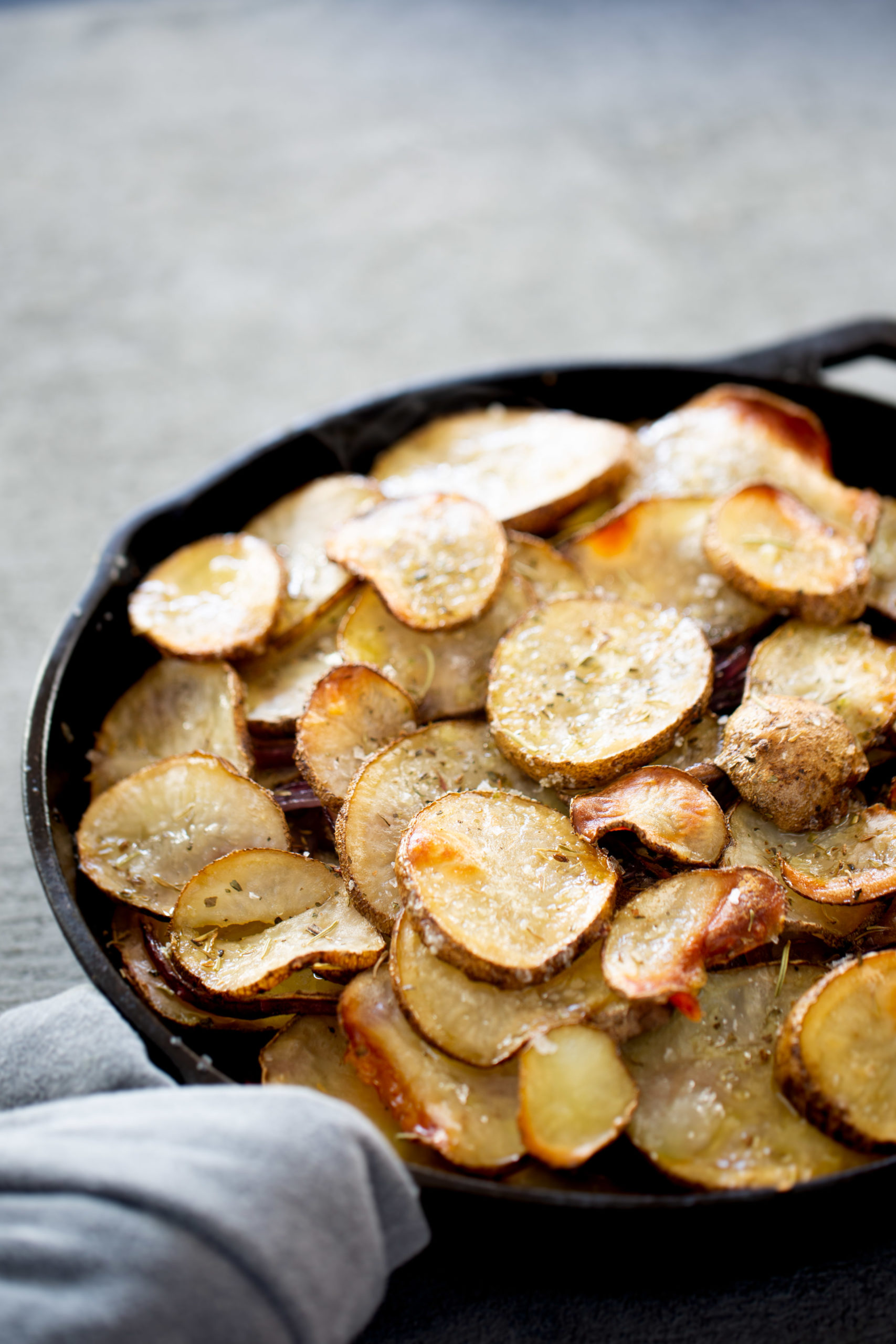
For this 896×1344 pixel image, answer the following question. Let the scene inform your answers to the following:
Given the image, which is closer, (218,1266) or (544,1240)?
(218,1266)

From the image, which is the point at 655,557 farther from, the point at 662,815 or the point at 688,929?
the point at 688,929

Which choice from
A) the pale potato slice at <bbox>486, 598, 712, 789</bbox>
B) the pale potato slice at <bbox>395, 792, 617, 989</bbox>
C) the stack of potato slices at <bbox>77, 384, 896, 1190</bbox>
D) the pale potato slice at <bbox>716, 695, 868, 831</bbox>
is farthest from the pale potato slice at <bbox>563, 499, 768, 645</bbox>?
the pale potato slice at <bbox>395, 792, 617, 989</bbox>

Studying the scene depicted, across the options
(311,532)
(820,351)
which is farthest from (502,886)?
(820,351)

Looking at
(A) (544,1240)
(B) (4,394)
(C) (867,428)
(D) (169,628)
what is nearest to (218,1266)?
(A) (544,1240)

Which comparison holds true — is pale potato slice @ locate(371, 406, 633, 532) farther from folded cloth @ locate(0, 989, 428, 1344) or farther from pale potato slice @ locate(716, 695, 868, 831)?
folded cloth @ locate(0, 989, 428, 1344)

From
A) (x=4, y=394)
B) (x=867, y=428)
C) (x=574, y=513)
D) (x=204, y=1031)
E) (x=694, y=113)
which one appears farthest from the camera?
(x=694, y=113)

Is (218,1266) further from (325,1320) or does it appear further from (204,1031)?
(204,1031)
